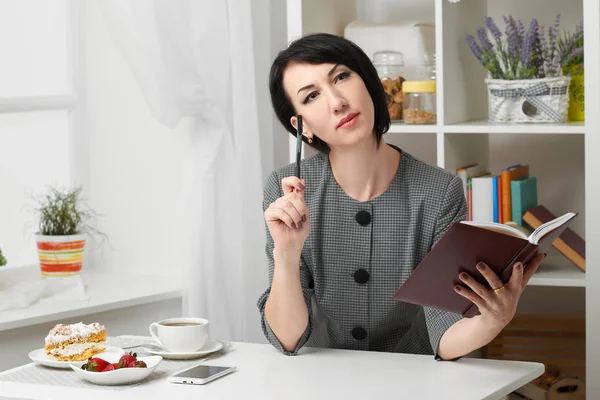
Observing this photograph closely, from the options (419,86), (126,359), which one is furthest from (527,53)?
(126,359)

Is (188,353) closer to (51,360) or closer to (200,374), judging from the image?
(200,374)

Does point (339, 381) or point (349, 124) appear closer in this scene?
point (339, 381)

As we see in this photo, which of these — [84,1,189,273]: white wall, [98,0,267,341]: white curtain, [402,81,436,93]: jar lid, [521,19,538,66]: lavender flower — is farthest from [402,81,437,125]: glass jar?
[84,1,189,273]: white wall

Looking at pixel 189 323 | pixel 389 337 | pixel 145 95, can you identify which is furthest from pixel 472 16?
pixel 189 323

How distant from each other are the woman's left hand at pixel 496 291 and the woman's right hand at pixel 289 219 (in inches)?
13.5

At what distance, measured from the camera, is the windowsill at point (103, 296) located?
2619 millimetres

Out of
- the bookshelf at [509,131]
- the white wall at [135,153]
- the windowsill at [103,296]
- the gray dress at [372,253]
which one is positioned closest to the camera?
the gray dress at [372,253]

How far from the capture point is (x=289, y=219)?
6.18 feet

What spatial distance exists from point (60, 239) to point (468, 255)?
1686 millimetres

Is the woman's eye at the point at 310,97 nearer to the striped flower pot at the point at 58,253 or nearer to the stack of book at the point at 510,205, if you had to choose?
the stack of book at the point at 510,205

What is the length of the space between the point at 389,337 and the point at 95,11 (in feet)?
5.58

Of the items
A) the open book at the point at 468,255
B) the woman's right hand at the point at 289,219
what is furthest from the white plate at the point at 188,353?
the open book at the point at 468,255

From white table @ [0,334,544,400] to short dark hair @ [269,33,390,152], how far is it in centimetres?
51

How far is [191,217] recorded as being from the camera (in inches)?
114
